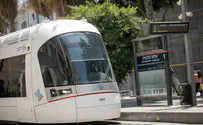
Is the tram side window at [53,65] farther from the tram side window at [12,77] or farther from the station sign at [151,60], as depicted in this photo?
the station sign at [151,60]

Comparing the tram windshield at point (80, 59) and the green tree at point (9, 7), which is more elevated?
the green tree at point (9, 7)

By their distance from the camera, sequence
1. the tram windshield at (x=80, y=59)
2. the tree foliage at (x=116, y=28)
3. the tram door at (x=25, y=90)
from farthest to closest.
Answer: the tree foliage at (x=116, y=28) → the tram door at (x=25, y=90) → the tram windshield at (x=80, y=59)

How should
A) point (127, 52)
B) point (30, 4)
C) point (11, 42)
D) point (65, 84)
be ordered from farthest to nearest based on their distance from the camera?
point (30, 4)
point (127, 52)
point (11, 42)
point (65, 84)

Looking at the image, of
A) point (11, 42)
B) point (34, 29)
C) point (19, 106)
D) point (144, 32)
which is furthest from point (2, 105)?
point (144, 32)

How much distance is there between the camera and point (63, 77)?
34.9 ft

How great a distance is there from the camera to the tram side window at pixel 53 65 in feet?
34.9

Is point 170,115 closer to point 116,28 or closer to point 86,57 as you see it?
point 86,57

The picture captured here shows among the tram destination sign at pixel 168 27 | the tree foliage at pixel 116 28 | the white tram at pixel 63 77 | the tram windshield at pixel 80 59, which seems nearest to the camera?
the white tram at pixel 63 77

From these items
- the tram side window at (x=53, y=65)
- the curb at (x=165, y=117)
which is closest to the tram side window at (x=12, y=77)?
the tram side window at (x=53, y=65)

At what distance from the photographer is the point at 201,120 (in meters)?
9.89

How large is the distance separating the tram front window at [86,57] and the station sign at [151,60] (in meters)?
3.01

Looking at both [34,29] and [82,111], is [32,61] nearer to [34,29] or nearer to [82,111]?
[34,29]

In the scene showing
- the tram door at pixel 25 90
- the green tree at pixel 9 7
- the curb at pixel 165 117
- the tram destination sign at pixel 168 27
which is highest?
the green tree at pixel 9 7

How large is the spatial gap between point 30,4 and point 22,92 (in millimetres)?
18481
